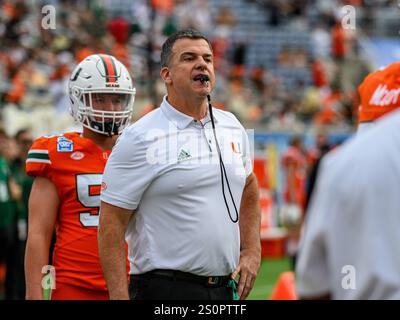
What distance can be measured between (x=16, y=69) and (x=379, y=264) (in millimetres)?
15821

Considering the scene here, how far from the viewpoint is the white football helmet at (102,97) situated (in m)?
4.29

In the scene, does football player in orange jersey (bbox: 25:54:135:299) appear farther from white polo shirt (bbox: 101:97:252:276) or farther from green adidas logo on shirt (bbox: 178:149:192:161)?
green adidas logo on shirt (bbox: 178:149:192:161)

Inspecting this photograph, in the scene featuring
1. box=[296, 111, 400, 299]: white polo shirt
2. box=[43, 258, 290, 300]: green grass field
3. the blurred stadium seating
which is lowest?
box=[43, 258, 290, 300]: green grass field

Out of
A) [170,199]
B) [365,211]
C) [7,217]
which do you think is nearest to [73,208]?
[170,199]

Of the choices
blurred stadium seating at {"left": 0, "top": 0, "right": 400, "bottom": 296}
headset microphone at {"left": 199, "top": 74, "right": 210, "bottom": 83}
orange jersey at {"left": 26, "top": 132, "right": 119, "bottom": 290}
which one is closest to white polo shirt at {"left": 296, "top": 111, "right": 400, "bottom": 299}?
headset microphone at {"left": 199, "top": 74, "right": 210, "bottom": 83}

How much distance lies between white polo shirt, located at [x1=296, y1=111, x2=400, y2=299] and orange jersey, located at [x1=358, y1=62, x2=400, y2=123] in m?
2.01

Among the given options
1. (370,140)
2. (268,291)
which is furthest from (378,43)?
(370,140)

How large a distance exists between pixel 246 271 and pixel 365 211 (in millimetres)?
2131

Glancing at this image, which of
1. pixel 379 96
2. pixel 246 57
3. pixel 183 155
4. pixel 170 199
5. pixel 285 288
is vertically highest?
pixel 379 96

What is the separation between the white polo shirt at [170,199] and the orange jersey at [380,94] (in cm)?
69

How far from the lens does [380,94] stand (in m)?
3.86

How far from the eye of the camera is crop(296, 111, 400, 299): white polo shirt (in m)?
1.76

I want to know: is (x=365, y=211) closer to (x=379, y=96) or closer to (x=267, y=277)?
(x=379, y=96)
